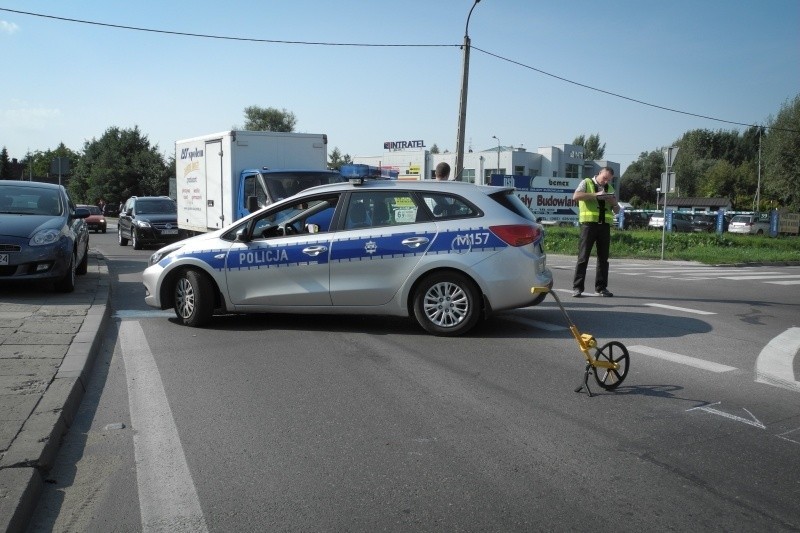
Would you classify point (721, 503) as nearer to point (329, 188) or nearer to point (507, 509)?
point (507, 509)

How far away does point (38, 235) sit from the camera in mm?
10164

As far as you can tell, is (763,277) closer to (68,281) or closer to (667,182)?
(667,182)

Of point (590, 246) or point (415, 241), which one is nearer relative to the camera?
point (415, 241)

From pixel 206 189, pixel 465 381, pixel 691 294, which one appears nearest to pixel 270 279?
pixel 465 381

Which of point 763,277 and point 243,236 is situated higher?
point 243,236

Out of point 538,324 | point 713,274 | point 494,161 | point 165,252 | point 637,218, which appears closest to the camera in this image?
point 538,324

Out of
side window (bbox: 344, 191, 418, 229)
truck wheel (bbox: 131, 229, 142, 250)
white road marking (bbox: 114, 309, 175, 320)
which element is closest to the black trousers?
side window (bbox: 344, 191, 418, 229)

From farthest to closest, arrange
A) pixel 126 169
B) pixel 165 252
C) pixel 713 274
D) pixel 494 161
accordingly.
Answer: pixel 494 161 < pixel 126 169 < pixel 713 274 < pixel 165 252

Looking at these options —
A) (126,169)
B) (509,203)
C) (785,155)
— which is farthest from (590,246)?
(126,169)

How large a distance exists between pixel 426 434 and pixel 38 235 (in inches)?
304

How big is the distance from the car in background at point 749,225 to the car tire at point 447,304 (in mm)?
44704

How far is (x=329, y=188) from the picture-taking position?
8.21 m

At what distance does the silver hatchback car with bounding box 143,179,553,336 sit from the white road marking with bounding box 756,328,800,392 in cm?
222

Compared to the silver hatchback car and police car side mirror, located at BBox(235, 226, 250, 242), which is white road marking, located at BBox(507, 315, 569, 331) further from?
police car side mirror, located at BBox(235, 226, 250, 242)
